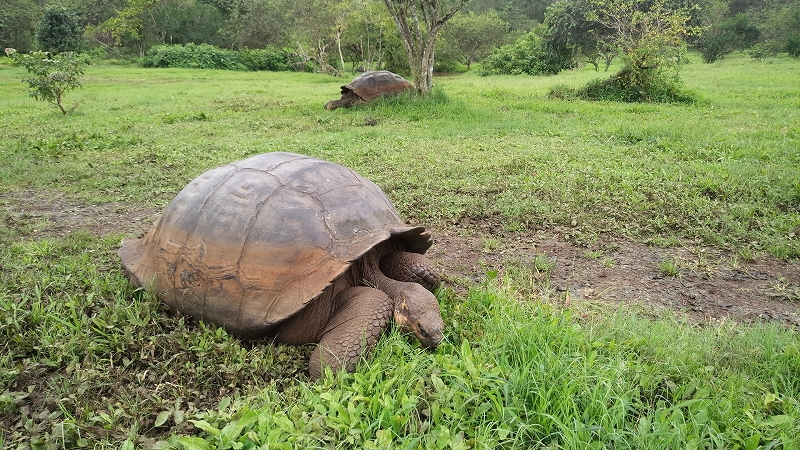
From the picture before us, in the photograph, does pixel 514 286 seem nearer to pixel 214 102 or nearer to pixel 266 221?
pixel 266 221

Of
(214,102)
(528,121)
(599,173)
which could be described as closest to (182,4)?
(214,102)

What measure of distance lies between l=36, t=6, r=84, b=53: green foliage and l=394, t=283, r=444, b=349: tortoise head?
3472 cm

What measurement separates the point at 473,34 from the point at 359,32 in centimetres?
1074

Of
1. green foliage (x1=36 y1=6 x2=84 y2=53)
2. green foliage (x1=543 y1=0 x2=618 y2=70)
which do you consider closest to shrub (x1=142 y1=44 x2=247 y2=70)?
green foliage (x1=36 y1=6 x2=84 y2=53)

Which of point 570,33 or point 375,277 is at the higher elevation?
point 570,33

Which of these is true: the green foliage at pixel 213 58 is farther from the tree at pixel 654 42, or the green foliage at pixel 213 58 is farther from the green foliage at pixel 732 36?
the green foliage at pixel 732 36

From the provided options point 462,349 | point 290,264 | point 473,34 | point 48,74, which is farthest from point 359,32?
point 462,349

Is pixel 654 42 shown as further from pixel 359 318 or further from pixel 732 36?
pixel 732 36

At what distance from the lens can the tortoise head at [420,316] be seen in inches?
96.4

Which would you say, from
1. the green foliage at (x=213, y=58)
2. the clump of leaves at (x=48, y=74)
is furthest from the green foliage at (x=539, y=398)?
the green foliage at (x=213, y=58)

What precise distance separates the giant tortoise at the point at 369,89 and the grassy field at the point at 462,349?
6.45 meters

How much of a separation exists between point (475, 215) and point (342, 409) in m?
3.11

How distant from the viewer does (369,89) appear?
1282 cm

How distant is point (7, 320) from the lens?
2568mm
